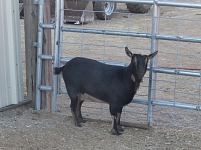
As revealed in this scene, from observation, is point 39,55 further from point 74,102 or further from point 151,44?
point 151,44

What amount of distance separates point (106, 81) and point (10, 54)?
5.13 feet

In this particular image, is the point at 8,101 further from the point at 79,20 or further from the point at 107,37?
the point at 79,20

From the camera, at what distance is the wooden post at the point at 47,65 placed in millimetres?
6210

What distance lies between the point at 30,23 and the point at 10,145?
5.97 ft

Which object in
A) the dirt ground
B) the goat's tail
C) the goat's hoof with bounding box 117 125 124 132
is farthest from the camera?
the goat's tail

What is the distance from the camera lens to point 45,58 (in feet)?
20.4

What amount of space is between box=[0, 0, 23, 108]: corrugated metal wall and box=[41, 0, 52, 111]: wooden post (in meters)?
0.43

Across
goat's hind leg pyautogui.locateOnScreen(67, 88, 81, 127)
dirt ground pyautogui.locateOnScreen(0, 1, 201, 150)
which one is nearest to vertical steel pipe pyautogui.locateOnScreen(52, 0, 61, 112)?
dirt ground pyautogui.locateOnScreen(0, 1, 201, 150)

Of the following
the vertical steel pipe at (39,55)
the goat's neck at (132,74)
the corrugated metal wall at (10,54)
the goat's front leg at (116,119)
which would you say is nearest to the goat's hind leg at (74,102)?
the goat's front leg at (116,119)

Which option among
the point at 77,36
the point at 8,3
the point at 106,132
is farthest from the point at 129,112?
the point at 77,36

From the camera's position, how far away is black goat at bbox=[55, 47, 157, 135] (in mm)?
5338

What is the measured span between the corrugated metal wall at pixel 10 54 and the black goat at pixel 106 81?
82 cm

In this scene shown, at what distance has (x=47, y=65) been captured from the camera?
6316mm

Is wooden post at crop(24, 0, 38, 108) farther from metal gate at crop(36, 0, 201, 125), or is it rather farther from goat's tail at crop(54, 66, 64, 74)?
goat's tail at crop(54, 66, 64, 74)
